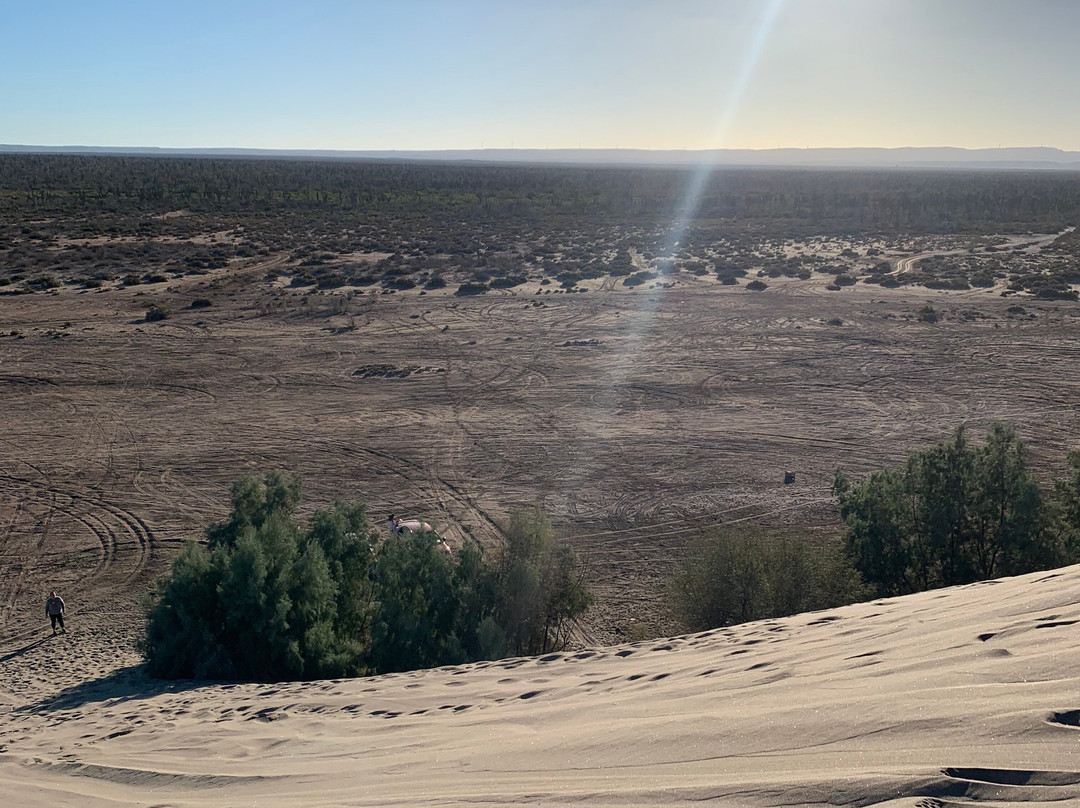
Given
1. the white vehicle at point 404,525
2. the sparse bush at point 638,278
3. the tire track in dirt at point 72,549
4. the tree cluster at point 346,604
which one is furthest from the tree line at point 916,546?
the sparse bush at point 638,278

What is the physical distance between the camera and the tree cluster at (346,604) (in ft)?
32.4

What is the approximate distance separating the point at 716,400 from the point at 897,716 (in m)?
18.5

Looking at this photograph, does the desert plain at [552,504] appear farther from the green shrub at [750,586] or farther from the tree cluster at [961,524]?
the tree cluster at [961,524]

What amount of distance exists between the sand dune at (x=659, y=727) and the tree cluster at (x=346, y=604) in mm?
977

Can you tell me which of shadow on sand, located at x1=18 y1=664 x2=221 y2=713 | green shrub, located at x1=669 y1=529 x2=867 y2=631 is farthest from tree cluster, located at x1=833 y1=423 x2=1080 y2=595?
shadow on sand, located at x1=18 y1=664 x2=221 y2=713

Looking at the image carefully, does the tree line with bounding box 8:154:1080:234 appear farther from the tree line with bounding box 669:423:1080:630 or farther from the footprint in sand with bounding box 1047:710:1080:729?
the footprint in sand with bounding box 1047:710:1080:729

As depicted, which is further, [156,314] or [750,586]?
[156,314]

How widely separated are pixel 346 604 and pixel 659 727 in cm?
679

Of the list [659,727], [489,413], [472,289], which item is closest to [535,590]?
[659,727]

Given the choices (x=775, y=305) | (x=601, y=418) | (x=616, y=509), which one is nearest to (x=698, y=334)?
(x=775, y=305)

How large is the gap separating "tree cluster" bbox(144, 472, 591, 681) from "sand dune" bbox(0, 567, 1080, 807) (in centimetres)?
98

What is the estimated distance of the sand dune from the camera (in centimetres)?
396

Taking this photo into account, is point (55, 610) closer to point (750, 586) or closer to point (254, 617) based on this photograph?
point (254, 617)

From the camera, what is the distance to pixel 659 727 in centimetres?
520
